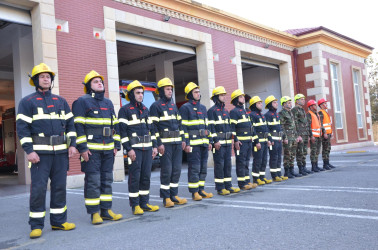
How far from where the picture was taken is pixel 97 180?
501 cm

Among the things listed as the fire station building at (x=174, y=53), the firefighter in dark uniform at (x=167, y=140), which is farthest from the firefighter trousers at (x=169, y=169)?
the fire station building at (x=174, y=53)

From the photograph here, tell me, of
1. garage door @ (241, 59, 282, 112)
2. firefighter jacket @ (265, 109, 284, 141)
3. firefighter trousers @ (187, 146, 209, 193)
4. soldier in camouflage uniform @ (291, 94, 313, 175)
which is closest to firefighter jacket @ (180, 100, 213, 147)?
firefighter trousers @ (187, 146, 209, 193)

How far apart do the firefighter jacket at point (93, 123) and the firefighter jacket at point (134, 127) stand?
337 mm

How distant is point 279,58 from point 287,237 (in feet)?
50.7

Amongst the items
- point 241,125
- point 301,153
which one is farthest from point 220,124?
point 301,153

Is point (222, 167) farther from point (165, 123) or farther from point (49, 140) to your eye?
point (49, 140)

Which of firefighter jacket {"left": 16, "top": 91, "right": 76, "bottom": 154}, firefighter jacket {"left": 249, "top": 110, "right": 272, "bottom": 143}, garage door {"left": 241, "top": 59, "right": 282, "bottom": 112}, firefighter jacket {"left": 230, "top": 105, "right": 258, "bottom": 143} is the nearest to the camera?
firefighter jacket {"left": 16, "top": 91, "right": 76, "bottom": 154}

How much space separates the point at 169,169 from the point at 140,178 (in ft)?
1.88

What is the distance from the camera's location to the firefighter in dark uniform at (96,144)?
4.98m

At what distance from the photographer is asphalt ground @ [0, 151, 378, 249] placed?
12.2 ft

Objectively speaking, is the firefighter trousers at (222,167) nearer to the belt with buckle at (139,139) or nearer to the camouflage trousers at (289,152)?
the belt with buckle at (139,139)

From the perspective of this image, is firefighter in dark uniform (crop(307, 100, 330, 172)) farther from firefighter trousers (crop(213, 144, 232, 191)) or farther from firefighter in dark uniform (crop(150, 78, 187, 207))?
firefighter in dark uniform (crop(150, 78, 187, 207))

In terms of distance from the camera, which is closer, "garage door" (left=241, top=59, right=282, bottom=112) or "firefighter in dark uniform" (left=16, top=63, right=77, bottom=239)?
"firefighter in dark uniform" (left=16, top=63, right=77, bottom=239)

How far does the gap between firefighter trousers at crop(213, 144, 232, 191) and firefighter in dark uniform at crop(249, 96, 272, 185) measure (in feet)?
3.84
